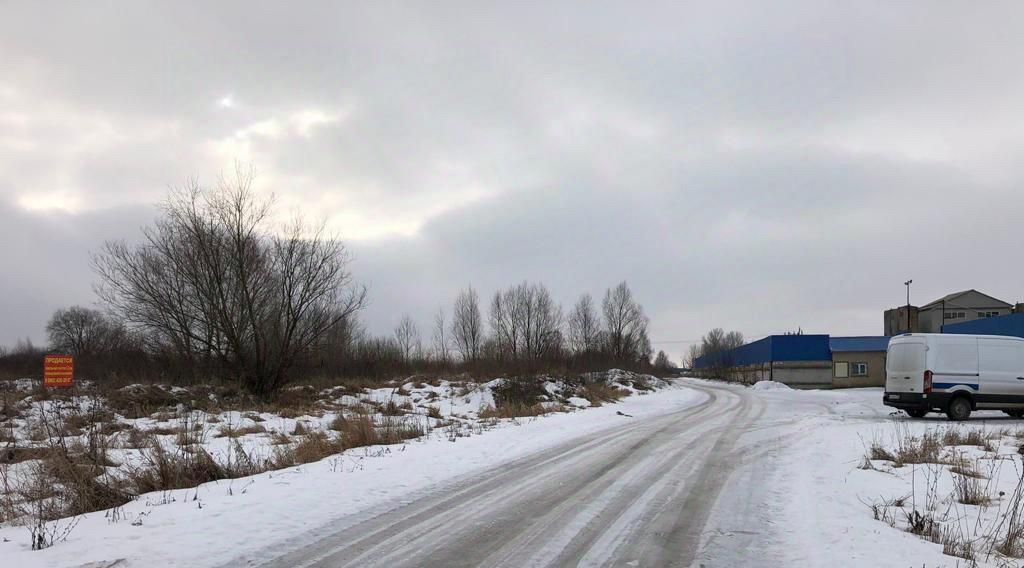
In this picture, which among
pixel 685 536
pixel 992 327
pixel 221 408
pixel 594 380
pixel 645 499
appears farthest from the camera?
pixel 594 380

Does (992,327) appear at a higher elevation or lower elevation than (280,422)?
higher

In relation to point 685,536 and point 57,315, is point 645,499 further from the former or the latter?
point 57,315

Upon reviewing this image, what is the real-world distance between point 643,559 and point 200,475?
22.6 ft

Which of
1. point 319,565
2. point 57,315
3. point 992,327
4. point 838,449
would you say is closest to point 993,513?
point 838,449

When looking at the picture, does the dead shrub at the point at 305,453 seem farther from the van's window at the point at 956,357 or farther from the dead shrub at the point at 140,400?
the van's window at the point at 956,357

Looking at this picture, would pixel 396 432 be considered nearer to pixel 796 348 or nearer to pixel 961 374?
pixel 961 374

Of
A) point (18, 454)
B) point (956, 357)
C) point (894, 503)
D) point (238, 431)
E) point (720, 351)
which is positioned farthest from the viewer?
point (720, 351)

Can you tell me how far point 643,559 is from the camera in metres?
5.14

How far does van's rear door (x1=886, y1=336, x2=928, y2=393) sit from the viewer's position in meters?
17.9

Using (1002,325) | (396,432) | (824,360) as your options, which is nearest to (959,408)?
(396,432)

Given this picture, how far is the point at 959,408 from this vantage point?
1772 cm

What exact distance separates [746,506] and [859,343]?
67.2 metres

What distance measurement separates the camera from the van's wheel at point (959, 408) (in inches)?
697

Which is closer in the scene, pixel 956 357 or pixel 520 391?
pixel 956 357
